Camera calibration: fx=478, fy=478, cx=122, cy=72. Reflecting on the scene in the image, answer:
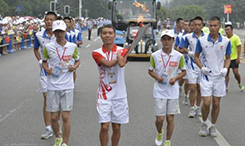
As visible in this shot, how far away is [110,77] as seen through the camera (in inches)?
222

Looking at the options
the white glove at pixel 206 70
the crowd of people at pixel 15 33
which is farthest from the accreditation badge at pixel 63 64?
the crowd of people at pixel 15 33

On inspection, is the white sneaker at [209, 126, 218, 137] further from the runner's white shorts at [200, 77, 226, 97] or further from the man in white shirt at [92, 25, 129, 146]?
the man in white shirt at [92, 25, 129, 146]

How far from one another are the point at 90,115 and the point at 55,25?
302 cm

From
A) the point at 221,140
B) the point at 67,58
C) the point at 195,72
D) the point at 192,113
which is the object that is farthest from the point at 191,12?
the point at 67,58

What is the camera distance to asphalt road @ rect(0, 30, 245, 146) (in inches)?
279

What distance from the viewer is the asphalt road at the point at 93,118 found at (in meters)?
7.08

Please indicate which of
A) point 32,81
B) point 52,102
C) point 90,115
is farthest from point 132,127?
point 32,81

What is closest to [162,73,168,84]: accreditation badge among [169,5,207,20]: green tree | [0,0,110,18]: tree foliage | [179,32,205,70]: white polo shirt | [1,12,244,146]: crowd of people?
[1,12,244,146]: crowd of people

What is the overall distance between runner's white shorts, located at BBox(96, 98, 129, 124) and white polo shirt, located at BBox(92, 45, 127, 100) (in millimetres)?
59

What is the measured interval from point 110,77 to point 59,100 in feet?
3.71

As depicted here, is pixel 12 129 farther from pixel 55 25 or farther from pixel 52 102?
pixel 55 25

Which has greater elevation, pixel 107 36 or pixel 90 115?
pixel 107 36

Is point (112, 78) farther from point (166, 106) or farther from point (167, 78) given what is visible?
point (166, 106)

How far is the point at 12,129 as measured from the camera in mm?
7797
